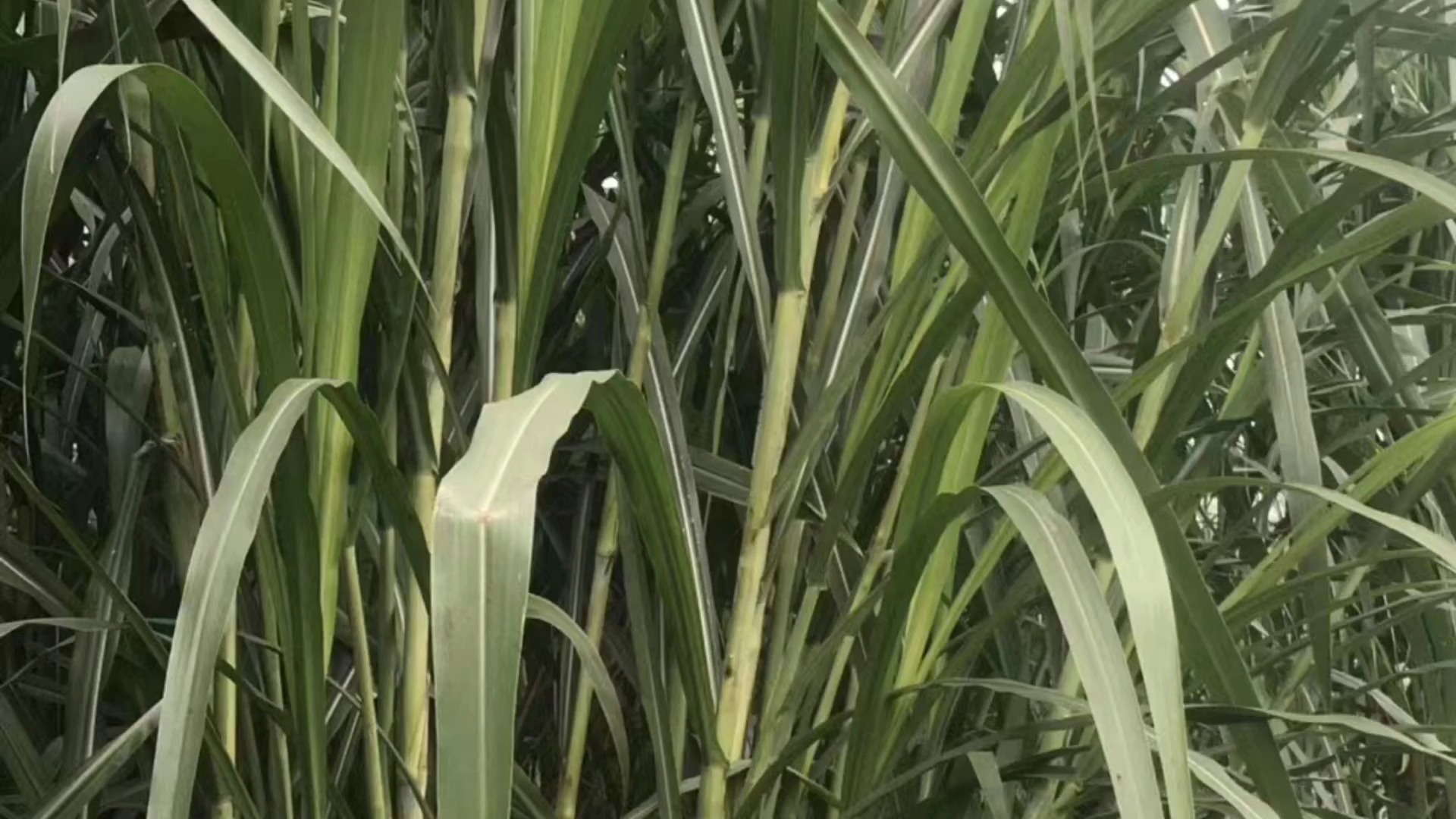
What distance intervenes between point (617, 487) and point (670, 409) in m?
0.04

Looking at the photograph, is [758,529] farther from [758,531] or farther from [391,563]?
[391,563]

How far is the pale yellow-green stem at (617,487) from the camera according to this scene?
1.68 feet

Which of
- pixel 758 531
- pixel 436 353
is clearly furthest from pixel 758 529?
pixel 436 353

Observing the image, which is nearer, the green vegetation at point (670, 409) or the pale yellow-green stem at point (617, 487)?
the green vegetation at point (670, 409)

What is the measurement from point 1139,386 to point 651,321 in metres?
0.18

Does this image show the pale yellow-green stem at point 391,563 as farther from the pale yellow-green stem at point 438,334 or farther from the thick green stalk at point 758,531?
the thick green stalk at point 758,531

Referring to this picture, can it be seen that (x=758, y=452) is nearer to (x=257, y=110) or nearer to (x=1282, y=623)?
(x=257, y=110)

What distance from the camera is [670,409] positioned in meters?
0.51

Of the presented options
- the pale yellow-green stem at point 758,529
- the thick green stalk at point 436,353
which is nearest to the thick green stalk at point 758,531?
the pale yellow-green stem at point 758,529

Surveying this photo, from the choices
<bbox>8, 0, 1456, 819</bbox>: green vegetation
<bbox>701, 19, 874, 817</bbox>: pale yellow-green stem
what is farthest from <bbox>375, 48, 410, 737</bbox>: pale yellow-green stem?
<bbox>701, 19, 874, 817</bbox>: pale yellow-green stem

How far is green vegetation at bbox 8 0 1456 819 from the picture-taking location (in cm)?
33

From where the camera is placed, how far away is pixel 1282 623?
0.86m

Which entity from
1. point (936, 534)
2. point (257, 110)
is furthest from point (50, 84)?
point (936, 534)

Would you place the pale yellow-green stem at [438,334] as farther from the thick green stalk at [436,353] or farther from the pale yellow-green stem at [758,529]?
the pale yellow-green stem at [758,529]
